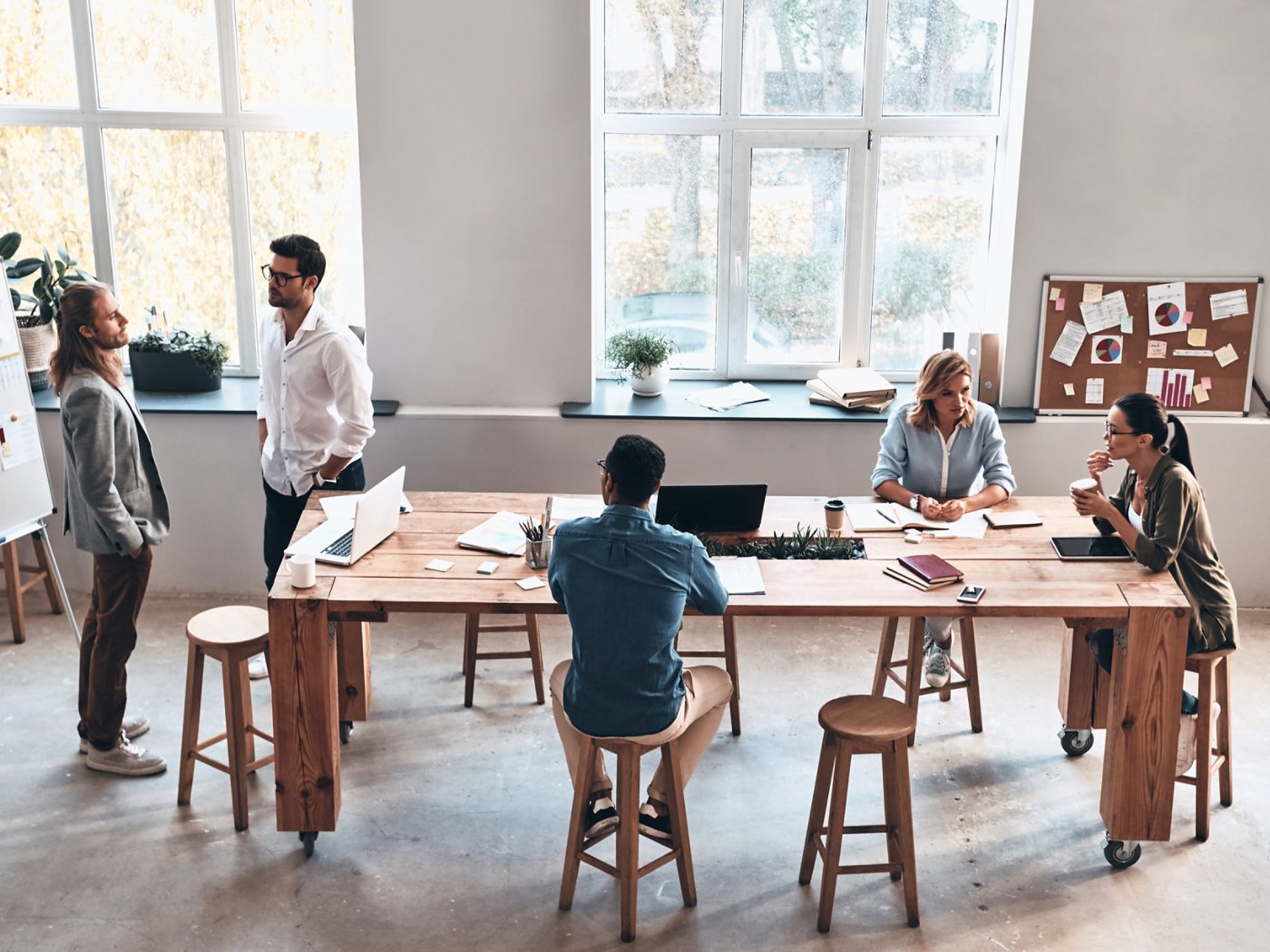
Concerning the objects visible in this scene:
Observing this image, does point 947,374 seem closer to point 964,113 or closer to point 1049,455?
point 1049,455

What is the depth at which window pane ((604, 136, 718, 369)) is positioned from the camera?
559 cm

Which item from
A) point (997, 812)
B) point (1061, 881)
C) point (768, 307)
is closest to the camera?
point (1061, 881)

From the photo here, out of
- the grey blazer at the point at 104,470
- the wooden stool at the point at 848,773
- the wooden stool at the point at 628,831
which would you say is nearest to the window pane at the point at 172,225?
the grey blazer at the point at 104,470

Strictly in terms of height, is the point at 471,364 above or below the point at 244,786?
above

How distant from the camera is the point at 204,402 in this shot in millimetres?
5438

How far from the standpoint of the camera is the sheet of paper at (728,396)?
5.43 meters

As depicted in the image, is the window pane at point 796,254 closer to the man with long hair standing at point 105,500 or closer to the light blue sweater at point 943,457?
the light blue sweater at point 943,457

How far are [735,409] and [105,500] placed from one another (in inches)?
103

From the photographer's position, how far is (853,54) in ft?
18.0

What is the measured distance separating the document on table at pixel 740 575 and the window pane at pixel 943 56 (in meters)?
2.70

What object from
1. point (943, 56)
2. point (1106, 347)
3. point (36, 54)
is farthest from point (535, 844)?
point (36, 54)

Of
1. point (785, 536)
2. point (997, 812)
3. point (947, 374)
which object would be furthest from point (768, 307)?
point (997, 812)

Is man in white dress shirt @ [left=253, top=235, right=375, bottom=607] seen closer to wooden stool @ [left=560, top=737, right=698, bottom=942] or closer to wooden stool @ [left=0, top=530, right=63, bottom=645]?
wooden stool @ [left=0, top=530, right=63, bottom=645]

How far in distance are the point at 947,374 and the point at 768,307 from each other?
159 centimetres
